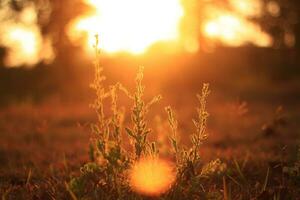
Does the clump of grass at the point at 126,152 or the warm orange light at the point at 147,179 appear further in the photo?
the warm orange light at the point at 147,179

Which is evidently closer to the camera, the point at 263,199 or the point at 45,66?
the point at 263,199

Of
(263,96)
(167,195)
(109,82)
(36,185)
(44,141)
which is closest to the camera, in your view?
(167,195)

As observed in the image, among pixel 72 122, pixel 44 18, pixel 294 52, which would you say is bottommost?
pixel 72 122

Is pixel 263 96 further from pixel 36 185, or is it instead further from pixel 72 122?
pixel 36 185

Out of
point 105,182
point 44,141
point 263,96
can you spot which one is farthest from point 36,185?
A: point 263,96

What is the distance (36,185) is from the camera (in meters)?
3.93

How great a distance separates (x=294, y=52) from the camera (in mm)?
21125

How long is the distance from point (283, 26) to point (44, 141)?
15.2m

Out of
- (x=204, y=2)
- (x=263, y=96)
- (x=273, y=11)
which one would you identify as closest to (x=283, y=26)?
(x=273, y=11)

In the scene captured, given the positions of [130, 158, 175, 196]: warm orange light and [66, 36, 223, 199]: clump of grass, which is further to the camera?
[130, 158, 175, 196]: warm orange light

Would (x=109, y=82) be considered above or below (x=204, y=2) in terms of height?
below

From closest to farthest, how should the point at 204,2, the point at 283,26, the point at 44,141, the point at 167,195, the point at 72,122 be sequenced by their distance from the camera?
the point at 167,195 → the point at 44,141 → the point at 72,122 → the point at 283,26 → the point at 204,2

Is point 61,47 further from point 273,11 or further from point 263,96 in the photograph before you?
point 263,96

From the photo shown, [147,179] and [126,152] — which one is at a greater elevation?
[126,152]
